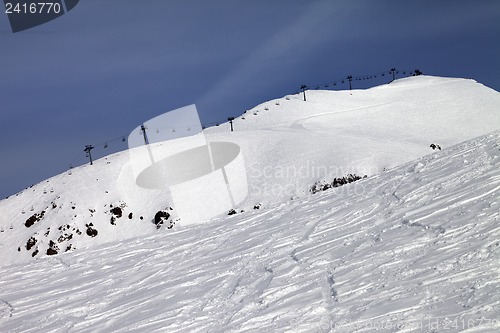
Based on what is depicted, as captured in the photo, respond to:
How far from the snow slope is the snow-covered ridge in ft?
75.4

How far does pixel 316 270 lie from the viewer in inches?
330

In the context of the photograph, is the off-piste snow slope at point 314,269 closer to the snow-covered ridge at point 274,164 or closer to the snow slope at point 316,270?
the snow slope at point 316,270

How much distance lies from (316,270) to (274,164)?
34.9m

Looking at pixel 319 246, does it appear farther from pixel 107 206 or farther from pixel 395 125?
pixel 395 125

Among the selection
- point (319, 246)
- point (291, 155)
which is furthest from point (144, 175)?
point (319, 246)

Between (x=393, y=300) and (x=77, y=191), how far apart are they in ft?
143

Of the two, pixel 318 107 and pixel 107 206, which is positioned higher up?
pixel 318 107

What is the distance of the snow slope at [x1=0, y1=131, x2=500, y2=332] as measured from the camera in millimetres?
6266

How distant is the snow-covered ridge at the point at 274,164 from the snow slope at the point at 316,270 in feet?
75.4

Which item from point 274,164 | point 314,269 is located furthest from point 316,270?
point 274,164

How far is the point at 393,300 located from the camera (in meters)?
6.36

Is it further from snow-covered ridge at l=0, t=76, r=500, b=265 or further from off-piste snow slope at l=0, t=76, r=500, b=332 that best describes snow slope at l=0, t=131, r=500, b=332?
snow-covered ridge at l=0, t=76, r=500, b=265

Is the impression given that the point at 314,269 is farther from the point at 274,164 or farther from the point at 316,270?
the point at 274,164

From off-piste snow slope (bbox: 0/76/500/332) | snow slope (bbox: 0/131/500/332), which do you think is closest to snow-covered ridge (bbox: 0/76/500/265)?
off-piste snow slope (bbox: 0/76/500/332)
